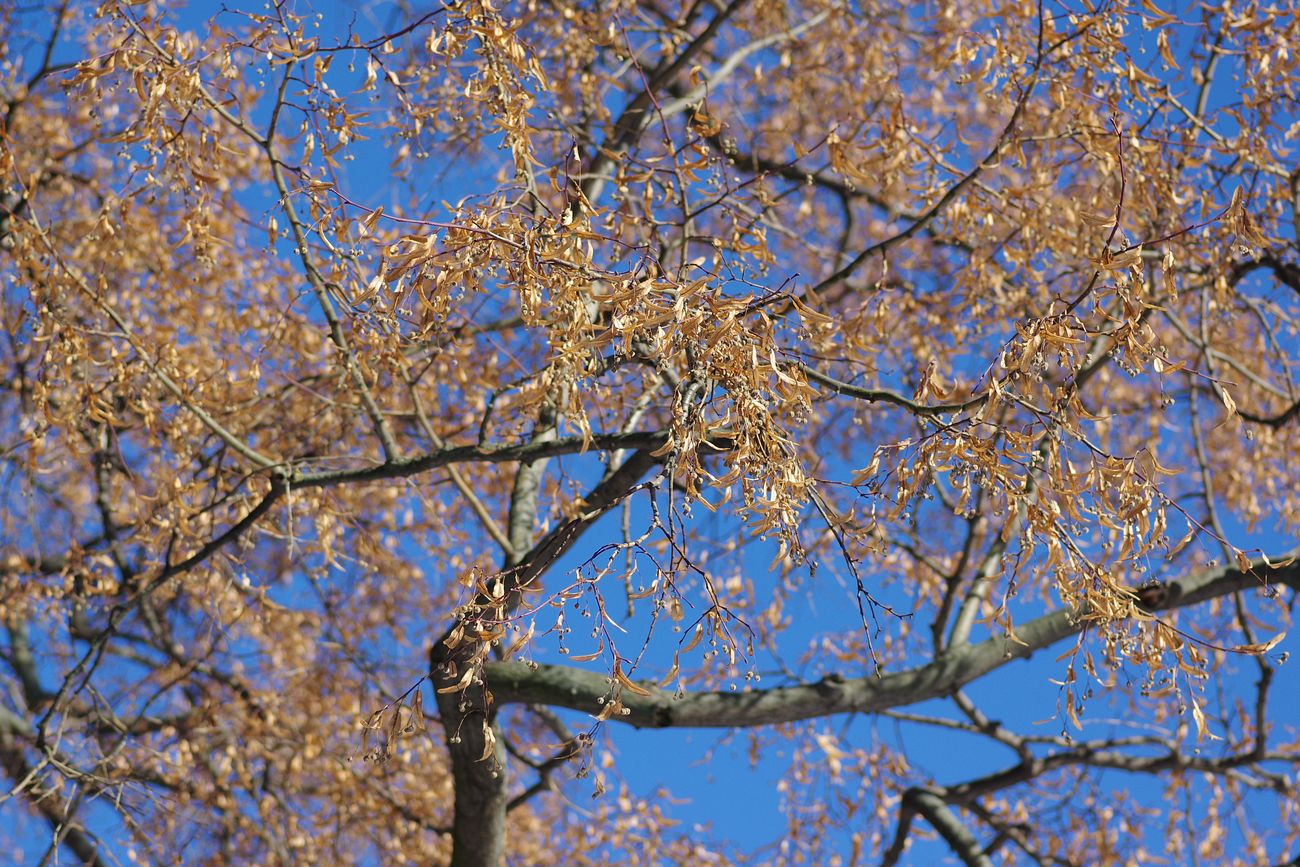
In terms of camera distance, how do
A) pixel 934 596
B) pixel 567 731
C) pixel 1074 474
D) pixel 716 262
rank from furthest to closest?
1. pixel 934 596
2. pixel 567 731
3. pixel 716 262
4. pixel 1074 474

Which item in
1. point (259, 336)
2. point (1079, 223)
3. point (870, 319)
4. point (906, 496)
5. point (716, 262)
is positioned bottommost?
point (906, 496)

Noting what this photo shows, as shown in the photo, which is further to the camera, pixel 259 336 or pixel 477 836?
pixel 259 336

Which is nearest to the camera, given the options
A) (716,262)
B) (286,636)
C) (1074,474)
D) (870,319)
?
(1074,474)

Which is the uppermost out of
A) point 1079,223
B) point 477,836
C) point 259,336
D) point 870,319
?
point 259,336

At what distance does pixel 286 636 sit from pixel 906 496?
18.2 feet

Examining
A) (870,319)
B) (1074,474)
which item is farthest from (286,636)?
(1074,474)

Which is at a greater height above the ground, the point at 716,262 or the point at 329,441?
the point at 329,441

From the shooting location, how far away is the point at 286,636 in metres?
7.54

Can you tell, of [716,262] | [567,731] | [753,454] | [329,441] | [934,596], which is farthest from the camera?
[934,596]

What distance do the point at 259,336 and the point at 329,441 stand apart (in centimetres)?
93

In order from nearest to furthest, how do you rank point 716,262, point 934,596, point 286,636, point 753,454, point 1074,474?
point 753,454 → point 1074,474 → point 716,262 → point 934,596 → point 286,636

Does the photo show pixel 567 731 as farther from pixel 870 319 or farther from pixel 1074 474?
pixel 1074 474

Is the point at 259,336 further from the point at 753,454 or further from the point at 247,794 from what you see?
the point at 753,454

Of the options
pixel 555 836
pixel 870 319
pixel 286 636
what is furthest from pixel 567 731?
pixel 870 319
